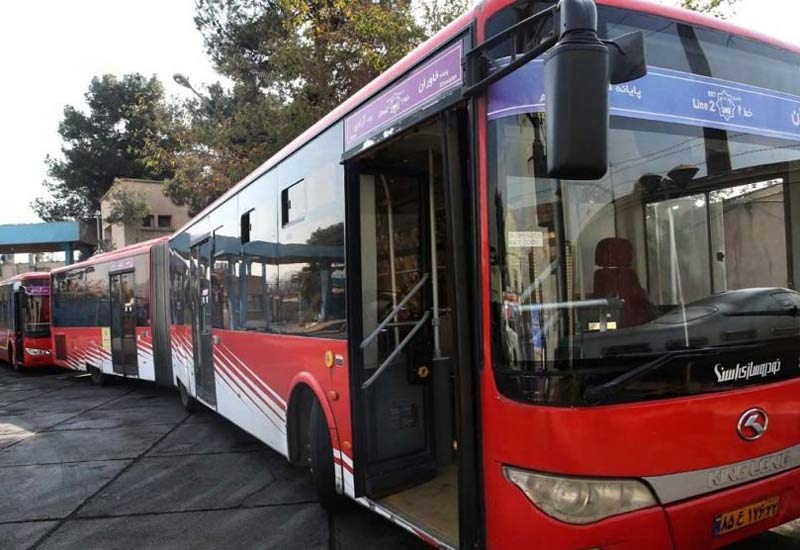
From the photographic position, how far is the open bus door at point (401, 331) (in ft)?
13.5

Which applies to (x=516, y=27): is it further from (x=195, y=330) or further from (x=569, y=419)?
(x=195, y=330)

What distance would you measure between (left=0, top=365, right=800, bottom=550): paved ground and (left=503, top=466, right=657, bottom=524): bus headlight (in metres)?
1.77

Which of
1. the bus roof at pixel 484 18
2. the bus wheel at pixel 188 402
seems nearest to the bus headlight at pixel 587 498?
the bus roof at pixel 484 18

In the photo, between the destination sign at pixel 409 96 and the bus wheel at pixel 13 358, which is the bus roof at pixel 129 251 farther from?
the destination sign at pixel 409 96

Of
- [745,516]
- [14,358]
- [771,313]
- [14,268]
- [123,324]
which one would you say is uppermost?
[14,268]

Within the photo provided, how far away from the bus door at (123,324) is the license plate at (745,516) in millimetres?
11995

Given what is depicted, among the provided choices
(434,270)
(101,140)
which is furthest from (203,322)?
(101,140)

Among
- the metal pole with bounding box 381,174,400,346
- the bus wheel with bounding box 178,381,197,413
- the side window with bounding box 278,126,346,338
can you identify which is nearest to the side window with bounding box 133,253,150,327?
the bus wheel with bounding box 178,381,197,413

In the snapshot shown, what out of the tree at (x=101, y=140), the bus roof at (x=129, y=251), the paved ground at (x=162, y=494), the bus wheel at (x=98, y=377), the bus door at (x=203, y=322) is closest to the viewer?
the paved ground at (x=162, y=494)

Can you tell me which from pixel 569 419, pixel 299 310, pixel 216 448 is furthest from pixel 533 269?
pixel 216 448

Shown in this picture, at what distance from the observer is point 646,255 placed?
2.87 meters

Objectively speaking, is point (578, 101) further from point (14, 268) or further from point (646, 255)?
point (14, 268)

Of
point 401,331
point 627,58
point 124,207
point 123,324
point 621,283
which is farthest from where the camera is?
point 124,207

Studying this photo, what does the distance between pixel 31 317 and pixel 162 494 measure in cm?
1549
